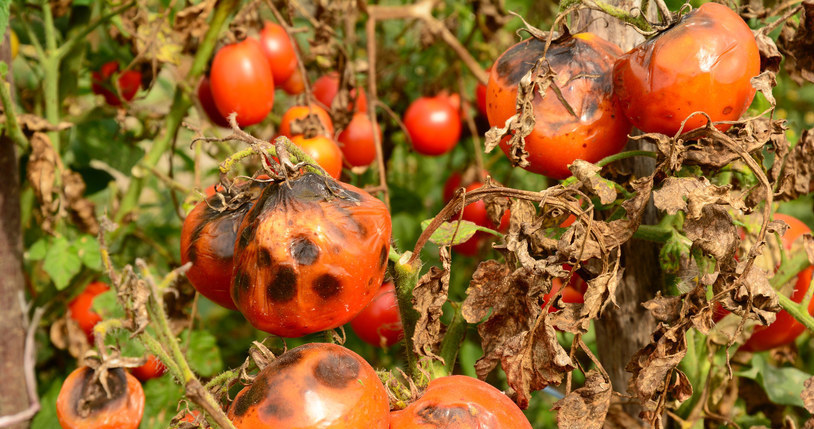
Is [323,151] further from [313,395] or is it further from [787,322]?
[787,322]

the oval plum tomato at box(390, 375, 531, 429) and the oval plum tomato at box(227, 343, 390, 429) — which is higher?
the oval plum tomato at box(227, 343, 390, 429)

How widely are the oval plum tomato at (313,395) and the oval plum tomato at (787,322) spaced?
791 millimetres

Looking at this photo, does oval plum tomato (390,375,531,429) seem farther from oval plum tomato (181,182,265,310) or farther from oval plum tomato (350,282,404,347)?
oval plum tomato (350,282,404,347)

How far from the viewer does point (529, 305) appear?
34.1 inches

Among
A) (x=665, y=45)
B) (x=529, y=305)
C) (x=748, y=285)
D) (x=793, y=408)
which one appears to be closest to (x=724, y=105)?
(x=665, y=45)

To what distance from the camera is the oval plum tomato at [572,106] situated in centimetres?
94

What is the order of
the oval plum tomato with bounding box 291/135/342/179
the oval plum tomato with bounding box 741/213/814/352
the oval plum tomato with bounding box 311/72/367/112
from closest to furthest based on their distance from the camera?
the oval plum tomato with bounding box 741/213/814/352, the oval plum tomato with bounding box 291/135/342/179, the oval plum tomato with bounding box 311/72/367/112

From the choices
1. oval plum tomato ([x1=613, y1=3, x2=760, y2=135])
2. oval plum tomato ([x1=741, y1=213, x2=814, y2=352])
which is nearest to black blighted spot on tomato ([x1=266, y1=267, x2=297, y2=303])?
oval plum tomato ([x1=613, y1=3, x2=760, y2=135])

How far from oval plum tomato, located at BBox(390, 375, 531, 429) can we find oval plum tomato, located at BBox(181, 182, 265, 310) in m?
0.28

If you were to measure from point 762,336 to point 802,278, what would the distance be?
0.13 metres

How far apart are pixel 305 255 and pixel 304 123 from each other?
743mm

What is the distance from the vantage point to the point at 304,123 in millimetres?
1504

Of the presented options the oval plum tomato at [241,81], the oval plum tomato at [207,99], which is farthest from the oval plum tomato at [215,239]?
the oval plum tomato at [207,99]

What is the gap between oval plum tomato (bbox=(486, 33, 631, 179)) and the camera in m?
0.94
